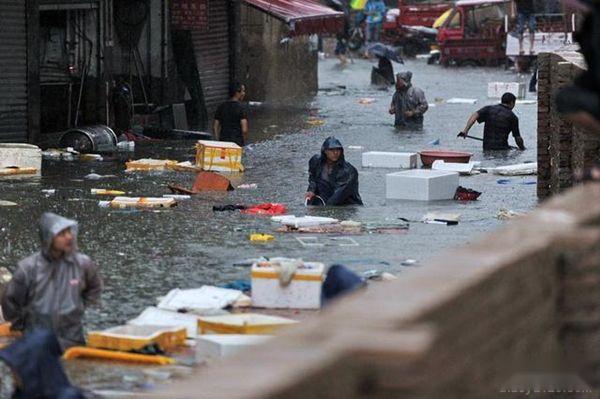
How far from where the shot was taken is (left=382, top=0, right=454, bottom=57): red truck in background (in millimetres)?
54438

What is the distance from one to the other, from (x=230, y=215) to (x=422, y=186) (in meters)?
2.75

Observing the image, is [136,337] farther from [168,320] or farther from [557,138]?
[557,138]

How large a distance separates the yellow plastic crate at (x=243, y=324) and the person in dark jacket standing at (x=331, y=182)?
22.5 ft

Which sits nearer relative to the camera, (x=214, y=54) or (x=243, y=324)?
(x=243, y=324)

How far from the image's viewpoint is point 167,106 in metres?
27.6

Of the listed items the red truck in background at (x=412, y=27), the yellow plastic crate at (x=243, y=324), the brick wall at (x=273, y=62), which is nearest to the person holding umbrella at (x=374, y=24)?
the red truck in background at (x=412, y=27)

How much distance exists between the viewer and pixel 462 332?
5.58 m

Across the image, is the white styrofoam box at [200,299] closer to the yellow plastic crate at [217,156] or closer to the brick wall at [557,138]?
the brick wall at [557,138]

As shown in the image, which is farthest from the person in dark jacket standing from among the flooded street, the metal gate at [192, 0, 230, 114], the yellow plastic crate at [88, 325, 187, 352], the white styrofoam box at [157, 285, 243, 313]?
the metal gate at [192, 0, 230, 114]

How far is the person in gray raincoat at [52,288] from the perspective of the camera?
32.3 ft

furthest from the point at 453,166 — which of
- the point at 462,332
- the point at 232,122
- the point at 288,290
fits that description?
the point at 462,332

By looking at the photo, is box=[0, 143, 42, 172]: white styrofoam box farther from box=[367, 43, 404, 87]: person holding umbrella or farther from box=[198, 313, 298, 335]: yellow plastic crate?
box=[367, 43, 404, 87]: person holding umbrella

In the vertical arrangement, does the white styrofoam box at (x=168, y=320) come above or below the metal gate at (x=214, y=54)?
below

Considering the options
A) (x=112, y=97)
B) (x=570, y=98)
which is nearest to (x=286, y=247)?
(x=570, y=98)
